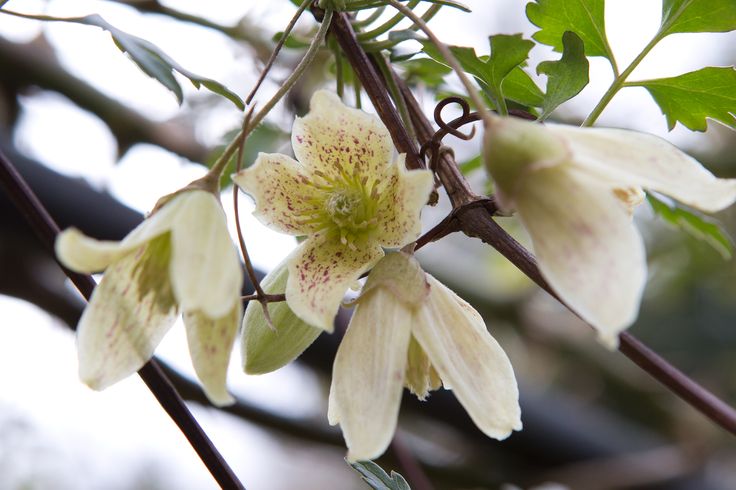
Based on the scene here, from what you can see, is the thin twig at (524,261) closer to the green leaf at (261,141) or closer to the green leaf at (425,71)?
the green leaf at (425,71)

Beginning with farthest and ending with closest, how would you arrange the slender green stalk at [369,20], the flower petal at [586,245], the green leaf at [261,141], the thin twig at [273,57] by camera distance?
1. the green leaf at [261,141]
2. the slender green stalk at [369,20]
3. the thin twig at [273,57]
4. the flower petal at [586,245]

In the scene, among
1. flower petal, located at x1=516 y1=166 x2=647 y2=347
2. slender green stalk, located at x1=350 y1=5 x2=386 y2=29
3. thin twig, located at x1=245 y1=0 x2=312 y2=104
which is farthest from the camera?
slender green stalk, located at x1=350 y1=5 x2=386 y2=29

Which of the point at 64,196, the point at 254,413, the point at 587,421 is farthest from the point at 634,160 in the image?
the point at 587,421

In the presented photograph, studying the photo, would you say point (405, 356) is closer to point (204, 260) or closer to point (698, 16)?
point (204, 260)

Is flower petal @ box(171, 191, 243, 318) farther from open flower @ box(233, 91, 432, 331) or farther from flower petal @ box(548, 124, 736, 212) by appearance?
flower petal @ box(548, 124, 736, 212)

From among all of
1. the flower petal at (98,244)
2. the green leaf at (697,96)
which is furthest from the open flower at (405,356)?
the green leaf at (697,96)

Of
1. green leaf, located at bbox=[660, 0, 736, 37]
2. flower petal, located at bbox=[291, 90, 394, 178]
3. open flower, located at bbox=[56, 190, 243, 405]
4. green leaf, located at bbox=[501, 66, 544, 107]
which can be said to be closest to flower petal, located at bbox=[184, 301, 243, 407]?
open flower, located at bbox=[56, 190, 243, 405]
